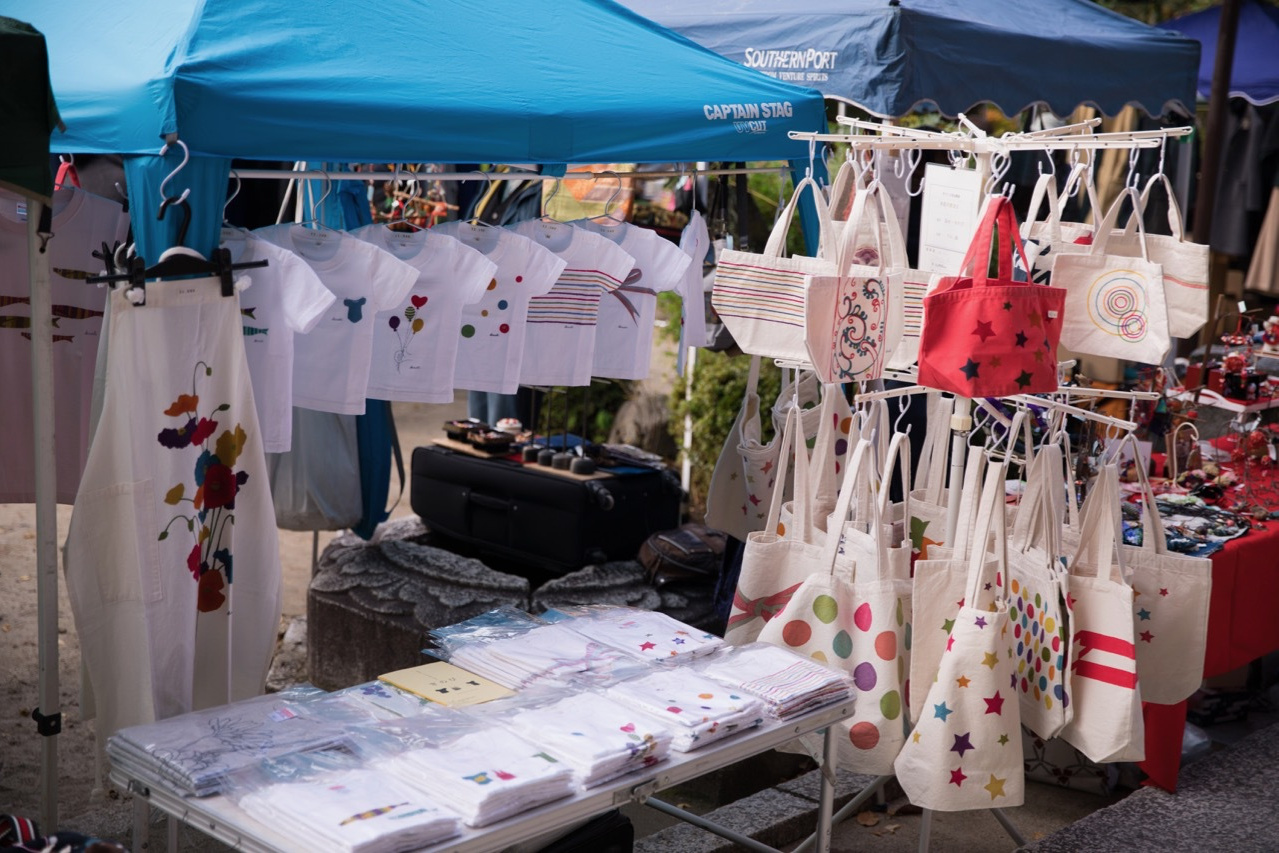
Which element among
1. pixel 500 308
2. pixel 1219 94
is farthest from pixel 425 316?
pixel 1219 94

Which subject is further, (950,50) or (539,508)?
(539,508)

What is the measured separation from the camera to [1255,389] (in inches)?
210

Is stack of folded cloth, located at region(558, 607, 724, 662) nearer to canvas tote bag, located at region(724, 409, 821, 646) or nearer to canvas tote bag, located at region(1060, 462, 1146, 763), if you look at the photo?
canvas tote bag, located at region(724, 409, 821, 646)

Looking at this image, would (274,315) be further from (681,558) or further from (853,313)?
(681,558)

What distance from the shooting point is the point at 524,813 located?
2404 millimetres

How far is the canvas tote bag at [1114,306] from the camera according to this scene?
3.22 m

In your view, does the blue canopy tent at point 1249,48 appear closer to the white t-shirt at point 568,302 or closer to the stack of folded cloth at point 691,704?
the white t-shirt at point 568,302

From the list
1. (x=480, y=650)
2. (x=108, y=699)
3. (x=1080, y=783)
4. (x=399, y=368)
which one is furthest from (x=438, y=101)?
(x=1080, y=783)

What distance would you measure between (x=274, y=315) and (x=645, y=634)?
1.22 meters

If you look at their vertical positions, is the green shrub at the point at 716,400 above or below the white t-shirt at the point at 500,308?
below

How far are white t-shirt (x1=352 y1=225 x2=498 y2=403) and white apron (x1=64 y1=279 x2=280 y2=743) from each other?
0.60m

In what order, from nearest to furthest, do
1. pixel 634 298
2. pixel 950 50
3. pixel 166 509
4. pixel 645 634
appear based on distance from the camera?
1. pixel 166 509
2. pixel 645 634
3. pixel 634 298
4. pixel 950 50

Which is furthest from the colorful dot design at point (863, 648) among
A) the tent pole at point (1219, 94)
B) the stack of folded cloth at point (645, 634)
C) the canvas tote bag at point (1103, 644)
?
the tent pole at point (1219, 94)

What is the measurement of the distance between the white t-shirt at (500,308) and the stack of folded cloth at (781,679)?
114cm
